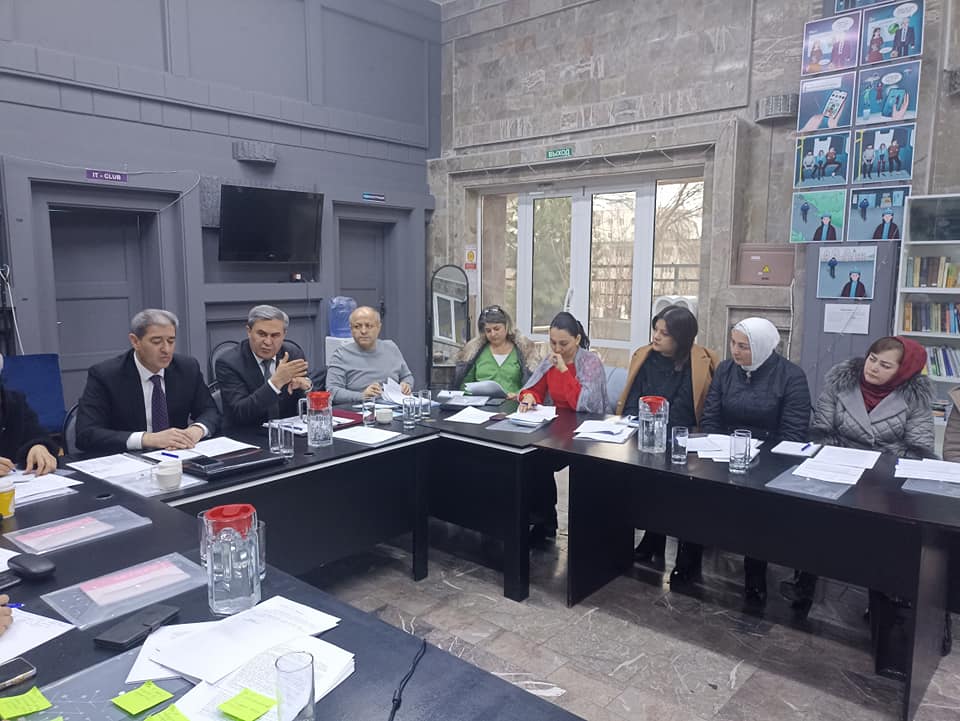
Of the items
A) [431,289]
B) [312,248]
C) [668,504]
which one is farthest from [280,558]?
[431,289]

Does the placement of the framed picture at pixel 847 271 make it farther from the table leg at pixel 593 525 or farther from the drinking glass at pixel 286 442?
the drinking glass at pixel 286 442

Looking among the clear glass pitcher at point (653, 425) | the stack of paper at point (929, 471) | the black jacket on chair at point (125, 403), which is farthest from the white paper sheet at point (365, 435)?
the stack of paper at point (929, 471)

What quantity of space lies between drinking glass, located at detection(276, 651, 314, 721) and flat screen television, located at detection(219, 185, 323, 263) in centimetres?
441

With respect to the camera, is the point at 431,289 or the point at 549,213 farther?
the point at 431,289

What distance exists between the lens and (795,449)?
255 cm

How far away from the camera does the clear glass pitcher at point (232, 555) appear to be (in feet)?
4.47

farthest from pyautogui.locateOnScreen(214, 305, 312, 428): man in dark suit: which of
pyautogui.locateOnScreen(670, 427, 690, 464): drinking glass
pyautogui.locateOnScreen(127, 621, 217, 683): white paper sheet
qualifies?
pyautogui.locateOnScreen(127, 621, 217, 683): white paper sheet

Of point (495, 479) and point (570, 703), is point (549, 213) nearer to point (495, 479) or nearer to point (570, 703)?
point (495, 479)

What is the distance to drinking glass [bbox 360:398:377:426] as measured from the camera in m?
3.02

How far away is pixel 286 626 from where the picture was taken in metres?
1.24

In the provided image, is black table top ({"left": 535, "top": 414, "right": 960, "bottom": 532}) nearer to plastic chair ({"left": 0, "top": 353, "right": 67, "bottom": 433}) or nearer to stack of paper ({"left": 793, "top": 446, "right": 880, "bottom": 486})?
stack of paper ({"left": 793, "top": 446, "right": 880, "bottom": 486})

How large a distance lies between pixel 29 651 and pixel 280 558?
4.40ft

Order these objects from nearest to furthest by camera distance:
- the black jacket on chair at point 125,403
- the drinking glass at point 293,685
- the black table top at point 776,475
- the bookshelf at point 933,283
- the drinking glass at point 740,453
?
the drinking glass at point 293,685 < the black table top at point 776,475 < the drinking glass at point 740,453 < the black jacket on chair at point 125,403 < the bookshelf at point 933,283

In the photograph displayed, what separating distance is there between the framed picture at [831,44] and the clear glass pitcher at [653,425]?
2842 mm
